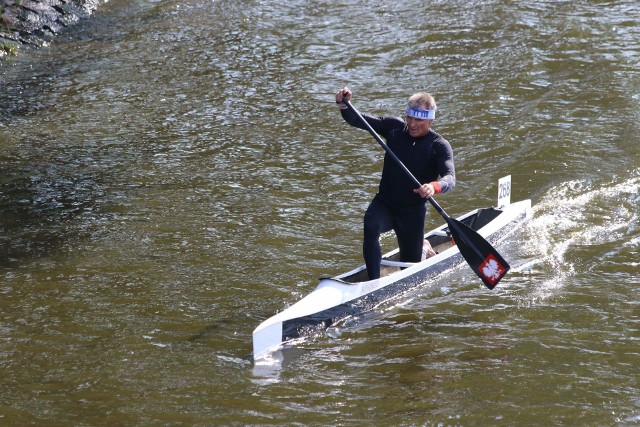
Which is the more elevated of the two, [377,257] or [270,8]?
[270,8]

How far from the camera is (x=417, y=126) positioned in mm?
8008

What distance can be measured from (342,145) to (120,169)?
10.7ft

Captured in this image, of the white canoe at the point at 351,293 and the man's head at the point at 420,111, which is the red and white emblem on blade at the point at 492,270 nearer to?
the white canoe at the point at 351,293

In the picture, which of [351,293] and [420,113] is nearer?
[420,113]

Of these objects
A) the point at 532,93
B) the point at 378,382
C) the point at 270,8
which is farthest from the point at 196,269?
the point at 270,8

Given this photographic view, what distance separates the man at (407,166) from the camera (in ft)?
26.1

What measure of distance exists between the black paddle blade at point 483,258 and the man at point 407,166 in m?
0.50

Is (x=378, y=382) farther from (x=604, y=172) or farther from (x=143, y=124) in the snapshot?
(x=143, y=124)

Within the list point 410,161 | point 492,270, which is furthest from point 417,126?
point 492,270

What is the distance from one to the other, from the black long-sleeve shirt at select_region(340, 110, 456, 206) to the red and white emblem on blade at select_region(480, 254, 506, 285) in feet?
2.92

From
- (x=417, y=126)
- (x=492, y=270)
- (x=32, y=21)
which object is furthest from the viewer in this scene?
(x=32, y=21)

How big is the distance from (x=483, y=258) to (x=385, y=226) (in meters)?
1.05

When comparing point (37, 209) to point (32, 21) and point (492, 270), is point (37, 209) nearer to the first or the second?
point (492, 270)

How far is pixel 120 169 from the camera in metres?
12.3
